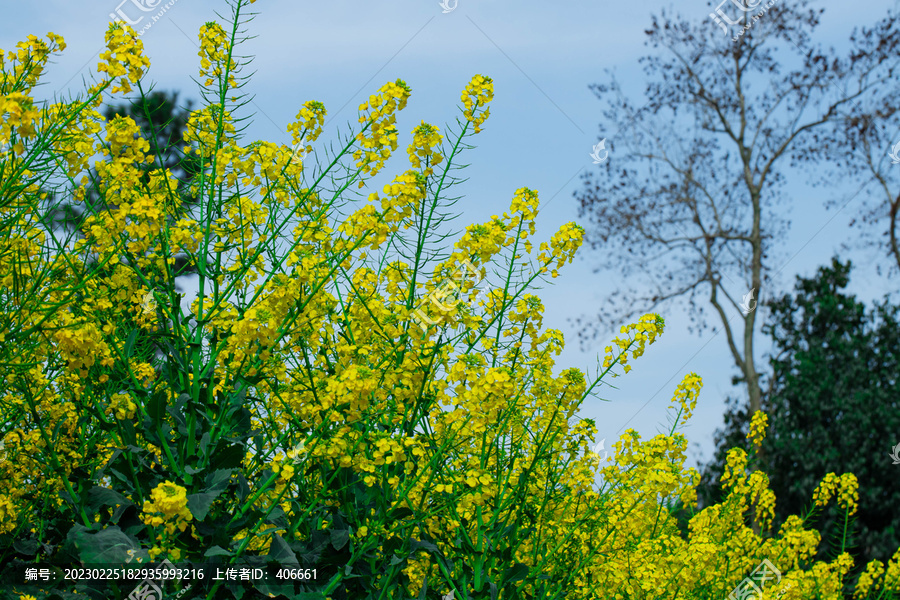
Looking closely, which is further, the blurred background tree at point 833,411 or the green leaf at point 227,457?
the blurred background tree at point 833,411

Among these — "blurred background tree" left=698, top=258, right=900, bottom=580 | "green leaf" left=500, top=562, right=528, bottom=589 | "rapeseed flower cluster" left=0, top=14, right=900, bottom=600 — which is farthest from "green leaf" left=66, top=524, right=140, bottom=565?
"blurred background tree" left=698, top=258, right=900, bottom=580

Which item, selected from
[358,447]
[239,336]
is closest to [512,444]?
[358,447]

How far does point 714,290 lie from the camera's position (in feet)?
46.2

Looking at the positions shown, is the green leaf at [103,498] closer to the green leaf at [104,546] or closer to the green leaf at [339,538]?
the green leaf at [104,546]

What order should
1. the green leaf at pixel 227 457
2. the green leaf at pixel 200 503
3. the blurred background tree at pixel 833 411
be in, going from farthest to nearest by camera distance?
1. the blurred background tree at pixel 833 411
2. the green leaf at pixel 227 457
3. the green leaf at pixel 200 503

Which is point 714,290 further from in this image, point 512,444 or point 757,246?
point 512,444

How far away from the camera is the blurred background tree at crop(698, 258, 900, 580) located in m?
10.9

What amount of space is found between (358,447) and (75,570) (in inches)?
45.7

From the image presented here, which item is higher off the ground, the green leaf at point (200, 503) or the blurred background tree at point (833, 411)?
the blurred background tree at point (833, 411)

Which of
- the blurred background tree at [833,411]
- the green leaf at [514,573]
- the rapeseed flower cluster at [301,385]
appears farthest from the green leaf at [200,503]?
the blurred background tree at [833,411]

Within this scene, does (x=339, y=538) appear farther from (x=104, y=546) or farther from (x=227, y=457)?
(x=104, y=546)

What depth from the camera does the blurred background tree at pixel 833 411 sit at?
10922mm

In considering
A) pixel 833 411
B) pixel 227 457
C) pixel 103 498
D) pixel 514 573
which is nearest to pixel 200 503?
pixel 227 457

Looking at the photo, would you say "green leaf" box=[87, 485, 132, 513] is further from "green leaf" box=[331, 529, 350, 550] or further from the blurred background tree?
the blurred background tree
